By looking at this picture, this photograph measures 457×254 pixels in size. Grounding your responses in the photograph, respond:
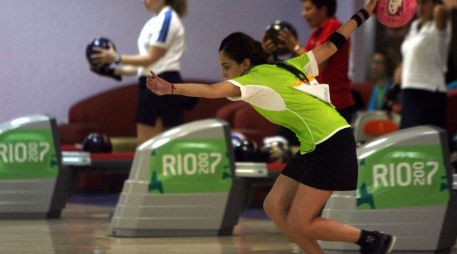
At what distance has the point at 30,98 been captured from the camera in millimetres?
9953

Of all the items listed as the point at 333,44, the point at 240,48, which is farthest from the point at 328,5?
the point at 240,48

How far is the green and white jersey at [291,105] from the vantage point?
5.49 m

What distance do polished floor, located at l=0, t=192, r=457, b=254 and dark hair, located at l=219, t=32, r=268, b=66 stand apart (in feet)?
4.57

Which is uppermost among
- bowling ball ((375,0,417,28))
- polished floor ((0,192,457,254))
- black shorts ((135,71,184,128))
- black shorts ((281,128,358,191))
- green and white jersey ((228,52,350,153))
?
bowling ball ((375,0,417,28))

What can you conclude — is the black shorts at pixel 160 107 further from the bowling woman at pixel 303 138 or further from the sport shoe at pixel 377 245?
the sport shoe at pixel 377 245

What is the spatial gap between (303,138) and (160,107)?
8.25 feet

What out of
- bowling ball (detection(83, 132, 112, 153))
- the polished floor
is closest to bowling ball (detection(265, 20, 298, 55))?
the polished floor

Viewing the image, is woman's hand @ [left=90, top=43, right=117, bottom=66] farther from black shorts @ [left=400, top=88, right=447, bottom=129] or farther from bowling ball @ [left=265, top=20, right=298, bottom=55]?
black shorts @ [left=400, top=88, right=447, bottom=129]

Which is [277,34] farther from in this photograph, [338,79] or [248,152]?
[248,152]

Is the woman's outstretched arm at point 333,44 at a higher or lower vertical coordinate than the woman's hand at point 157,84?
higher

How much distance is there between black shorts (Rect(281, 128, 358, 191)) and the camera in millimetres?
5570

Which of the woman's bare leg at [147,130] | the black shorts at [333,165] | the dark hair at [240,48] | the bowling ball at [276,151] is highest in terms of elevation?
the dark hair at [240,48]

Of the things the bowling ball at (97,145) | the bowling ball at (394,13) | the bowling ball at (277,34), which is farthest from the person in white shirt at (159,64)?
the bowling ball at (394,13)

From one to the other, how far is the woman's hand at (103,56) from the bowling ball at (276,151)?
1131 millimetres
